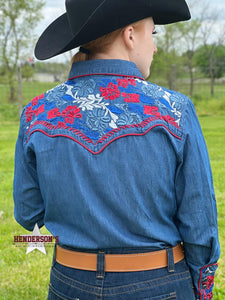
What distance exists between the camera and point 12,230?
438 cm

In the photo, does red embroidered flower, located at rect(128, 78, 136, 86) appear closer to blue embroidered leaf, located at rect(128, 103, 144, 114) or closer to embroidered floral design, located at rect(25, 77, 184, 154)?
embroidered floral design, located at rect(25, 77, 184, 154)

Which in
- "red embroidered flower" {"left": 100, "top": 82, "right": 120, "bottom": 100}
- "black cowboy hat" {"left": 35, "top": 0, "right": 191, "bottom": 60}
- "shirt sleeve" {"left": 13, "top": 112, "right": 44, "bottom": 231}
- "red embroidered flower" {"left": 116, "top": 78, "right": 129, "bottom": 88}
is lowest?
"shirt sleeve" {"left": 13, "top": 112, "right": 44, "bottom": 231}

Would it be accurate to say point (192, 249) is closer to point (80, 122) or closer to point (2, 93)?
point (80, 122)

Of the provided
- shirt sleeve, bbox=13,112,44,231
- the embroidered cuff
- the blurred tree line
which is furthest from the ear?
the blurred tree line

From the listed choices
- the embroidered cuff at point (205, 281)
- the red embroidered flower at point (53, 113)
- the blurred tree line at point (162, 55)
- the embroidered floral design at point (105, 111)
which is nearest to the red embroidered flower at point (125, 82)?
the embroidered floral design at point (105, 111)

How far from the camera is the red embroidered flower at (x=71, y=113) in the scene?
1338 mm

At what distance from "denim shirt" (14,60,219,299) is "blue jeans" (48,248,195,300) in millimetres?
76

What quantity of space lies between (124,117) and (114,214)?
310 millimetres

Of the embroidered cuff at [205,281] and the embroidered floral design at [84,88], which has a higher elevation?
the embroidered floral design at [84,88]

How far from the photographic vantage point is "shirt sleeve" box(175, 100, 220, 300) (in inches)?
51.7

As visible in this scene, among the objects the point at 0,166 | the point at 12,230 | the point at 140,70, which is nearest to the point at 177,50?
the point at 0,166

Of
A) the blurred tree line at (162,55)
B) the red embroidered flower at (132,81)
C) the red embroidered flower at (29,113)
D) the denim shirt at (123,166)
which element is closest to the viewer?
the denim shirt at (123,166)

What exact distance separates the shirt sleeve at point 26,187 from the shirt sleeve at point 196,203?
53cm

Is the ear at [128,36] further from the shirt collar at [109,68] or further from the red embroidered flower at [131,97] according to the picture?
the red embroidered flower at [131,97]
